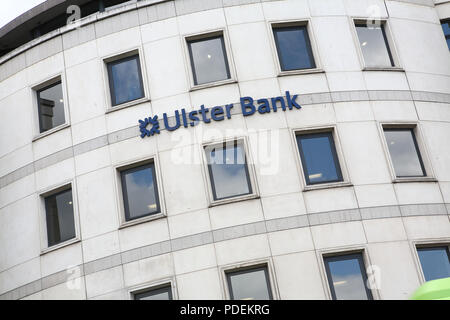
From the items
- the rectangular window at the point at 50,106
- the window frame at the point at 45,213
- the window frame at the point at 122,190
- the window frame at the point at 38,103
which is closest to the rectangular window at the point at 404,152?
the window frame at the point at 122,190

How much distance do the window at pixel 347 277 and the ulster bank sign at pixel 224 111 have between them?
4.93 metres

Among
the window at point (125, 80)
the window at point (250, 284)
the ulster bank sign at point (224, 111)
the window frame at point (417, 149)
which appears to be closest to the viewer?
the window at point (250, 284)

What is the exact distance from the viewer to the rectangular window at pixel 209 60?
21.6m

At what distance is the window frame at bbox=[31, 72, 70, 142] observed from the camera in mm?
22172

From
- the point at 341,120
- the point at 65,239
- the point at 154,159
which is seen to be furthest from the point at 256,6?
the point at 65,239

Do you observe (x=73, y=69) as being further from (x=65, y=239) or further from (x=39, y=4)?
(x=65, y=239)

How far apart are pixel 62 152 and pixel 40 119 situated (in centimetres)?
205

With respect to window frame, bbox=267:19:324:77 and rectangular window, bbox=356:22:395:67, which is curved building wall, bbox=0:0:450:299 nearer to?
window frame, bbox=267:19:324:77

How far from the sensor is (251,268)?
1903 centimetres

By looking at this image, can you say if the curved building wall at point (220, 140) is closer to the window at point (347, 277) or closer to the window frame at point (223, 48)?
the window frame at point (223, 48)

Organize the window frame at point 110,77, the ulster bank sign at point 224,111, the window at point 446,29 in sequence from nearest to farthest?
1. the ulster bank sign at point 224,111
2. the window frame at point 110,77
3. the window at point 446,29

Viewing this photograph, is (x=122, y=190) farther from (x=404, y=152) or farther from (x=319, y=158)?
(x=404, y=152)

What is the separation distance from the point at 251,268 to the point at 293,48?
301 inches

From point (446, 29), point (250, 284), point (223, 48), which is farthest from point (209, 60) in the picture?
point (446, 29)
